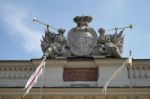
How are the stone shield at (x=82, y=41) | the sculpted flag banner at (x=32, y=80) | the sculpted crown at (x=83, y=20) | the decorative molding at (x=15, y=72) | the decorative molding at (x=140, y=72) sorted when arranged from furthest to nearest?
the sculpted crown at (x=83, y=20)
the stone shield at (x=82, y=41)
the decorative molding at (x=15, y=72)
the decorative molding at (x=140, y=72)
the sculpted flag banner at (x=32, y=80)

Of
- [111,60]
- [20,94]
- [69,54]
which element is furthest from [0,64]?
[111,60]

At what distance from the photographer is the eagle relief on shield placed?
74.3 feet

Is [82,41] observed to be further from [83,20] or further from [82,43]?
[83,20]

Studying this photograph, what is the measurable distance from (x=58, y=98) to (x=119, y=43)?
4487 mm

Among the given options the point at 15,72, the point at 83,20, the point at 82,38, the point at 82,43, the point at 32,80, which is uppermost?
the point at 83,20

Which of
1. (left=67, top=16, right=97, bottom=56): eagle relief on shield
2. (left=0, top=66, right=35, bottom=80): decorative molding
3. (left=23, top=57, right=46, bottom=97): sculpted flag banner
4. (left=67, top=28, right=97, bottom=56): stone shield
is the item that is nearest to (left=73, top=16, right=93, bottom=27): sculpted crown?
(left=67, top=16, right=97, bottom=56): eagle relief on shield

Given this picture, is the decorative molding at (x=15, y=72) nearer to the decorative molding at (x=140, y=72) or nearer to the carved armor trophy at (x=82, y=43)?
the carved armor trophy at (x=82, y=43)

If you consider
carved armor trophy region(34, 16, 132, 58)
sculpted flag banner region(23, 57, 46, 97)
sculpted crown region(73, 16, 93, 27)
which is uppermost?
sculpted crown region(73, 16, 93, 27)

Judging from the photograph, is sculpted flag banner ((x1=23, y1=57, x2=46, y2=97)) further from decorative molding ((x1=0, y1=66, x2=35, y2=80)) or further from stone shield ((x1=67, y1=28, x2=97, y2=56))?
stone shield ((x1=67, y1=28, x2=97, y2=56))

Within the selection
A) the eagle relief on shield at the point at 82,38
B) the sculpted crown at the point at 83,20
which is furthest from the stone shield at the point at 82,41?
the sculpted crown at the point at 83,20

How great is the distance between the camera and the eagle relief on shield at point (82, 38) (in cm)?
2266

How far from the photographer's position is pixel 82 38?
904 inches

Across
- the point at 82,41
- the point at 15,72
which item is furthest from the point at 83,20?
the point at 15,72

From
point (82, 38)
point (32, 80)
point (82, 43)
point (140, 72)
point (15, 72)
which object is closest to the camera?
point (32, 80)
